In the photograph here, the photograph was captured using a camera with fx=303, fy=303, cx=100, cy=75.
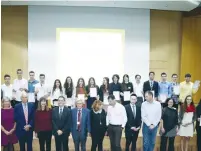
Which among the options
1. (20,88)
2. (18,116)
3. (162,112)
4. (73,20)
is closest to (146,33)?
(73,20)

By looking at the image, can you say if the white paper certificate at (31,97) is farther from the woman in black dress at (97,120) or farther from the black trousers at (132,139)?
the black trousers at (132,139)

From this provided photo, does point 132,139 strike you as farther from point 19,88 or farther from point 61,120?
point 19,88

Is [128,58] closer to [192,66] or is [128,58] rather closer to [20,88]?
[192,66]

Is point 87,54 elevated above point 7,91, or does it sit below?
above

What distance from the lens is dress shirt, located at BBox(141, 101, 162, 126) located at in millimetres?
5855

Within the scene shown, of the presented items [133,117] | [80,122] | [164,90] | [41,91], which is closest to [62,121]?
[80,122]

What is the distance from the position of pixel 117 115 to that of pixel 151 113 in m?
0.68

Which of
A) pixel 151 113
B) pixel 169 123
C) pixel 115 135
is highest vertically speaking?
pixel 151 113

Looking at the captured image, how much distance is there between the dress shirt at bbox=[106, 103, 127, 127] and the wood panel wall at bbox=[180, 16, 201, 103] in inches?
183

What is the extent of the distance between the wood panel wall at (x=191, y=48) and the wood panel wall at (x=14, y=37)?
4.99 m

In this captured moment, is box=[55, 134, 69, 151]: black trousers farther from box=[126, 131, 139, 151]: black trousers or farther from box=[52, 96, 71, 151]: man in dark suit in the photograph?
box=[126, 131, 139, 151]: black trousers

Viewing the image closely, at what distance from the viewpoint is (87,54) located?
9070 millimetres

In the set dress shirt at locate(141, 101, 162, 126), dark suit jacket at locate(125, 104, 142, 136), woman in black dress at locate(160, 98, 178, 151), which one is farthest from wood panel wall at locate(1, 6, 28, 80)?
woman in black dress at locate(160, 98, 178, 151)

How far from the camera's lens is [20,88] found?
659 cm
